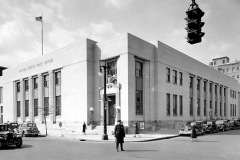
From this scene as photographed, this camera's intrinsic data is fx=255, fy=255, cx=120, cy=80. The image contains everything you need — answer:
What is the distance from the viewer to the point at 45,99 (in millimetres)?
39688

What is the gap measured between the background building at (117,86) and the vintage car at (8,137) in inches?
492

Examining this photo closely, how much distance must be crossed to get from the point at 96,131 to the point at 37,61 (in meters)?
18.7

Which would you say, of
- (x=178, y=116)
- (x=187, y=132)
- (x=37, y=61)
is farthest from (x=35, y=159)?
(x=37, y=61)

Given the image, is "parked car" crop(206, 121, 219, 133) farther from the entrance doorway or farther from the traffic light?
the traffic light

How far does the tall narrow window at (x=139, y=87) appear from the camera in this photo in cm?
3070

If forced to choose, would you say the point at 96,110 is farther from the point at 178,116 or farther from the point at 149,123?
the point at 178,116

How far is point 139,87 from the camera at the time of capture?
31.2 meters

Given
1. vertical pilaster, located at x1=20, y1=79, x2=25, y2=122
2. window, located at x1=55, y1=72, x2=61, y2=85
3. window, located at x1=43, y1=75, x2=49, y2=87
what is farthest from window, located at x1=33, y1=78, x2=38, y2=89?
window, located at x1=55, y1=72, x2=61, y2=85

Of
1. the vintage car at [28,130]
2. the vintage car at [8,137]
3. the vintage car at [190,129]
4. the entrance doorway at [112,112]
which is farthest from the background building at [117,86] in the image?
the vintage car at [8,137]

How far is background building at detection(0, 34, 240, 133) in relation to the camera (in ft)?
98.0

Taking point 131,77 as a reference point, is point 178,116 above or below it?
below

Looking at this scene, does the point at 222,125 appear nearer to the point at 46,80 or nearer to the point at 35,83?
the point at 46,80

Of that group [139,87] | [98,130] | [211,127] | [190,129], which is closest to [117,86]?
[139,87]

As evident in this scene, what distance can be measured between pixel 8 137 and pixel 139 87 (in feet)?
59.0
